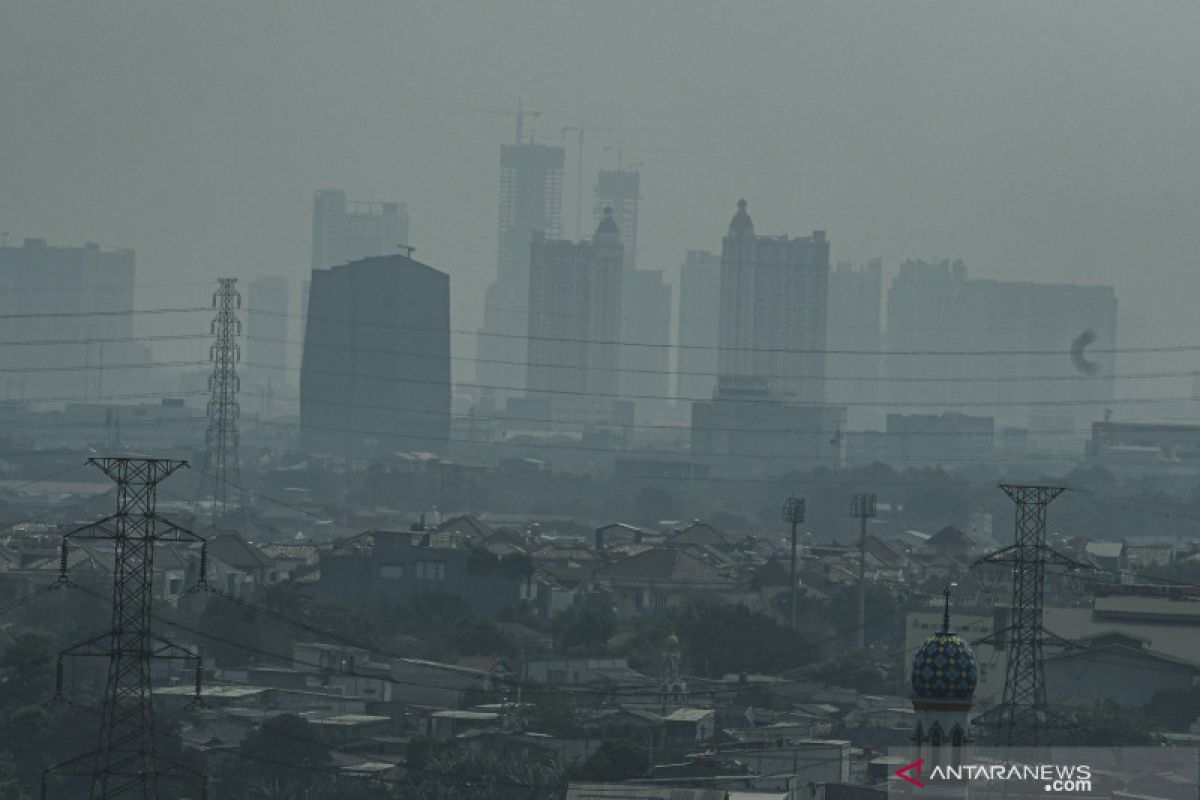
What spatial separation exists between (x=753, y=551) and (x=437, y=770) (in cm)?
3727

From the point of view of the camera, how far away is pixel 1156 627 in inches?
1677

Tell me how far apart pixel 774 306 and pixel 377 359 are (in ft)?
125

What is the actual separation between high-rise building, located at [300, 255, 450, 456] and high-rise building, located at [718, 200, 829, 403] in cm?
2990

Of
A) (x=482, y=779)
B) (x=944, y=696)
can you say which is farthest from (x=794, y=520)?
(x=944, y=696)

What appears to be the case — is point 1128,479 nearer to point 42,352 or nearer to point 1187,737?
point 1187,737

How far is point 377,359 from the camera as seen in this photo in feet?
451

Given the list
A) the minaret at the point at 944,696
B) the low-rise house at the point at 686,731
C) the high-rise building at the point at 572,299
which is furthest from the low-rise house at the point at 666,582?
the high-rise building at the point at 572,299

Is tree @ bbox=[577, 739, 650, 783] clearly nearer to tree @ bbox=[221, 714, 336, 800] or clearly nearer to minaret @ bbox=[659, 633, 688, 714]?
tree @ bbox=[221, 714, 336, 800]

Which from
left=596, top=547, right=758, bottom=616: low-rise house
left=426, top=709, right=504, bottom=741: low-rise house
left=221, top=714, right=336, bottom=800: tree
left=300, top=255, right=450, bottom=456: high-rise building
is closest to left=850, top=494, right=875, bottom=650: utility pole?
left=596, top=547, right=758, bottom=616: low-rise house

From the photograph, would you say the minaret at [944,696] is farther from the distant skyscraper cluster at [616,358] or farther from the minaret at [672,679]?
the distant skyscraper cluster at [616,358]

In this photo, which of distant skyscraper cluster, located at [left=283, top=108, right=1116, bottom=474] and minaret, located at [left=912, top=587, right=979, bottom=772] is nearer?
minaret, located at [left=912, top=587, right=979, bottom=772]

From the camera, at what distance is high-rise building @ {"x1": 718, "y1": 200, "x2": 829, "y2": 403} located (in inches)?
6658

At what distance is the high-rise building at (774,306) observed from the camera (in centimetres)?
16912

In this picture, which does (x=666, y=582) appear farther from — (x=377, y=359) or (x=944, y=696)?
(x=377, y=359)
